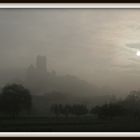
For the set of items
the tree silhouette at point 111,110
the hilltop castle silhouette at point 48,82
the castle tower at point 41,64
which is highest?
the castle tower at point 41,64

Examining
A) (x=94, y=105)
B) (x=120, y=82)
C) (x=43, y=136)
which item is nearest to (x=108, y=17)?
(x=120, y=82)

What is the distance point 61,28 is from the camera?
189 centimetres

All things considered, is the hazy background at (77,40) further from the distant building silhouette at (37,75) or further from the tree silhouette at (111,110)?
the tree silhouette at (111,110)

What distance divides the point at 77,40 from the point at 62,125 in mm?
452

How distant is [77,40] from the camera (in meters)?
1.89

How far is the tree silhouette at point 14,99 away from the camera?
72.7 inches

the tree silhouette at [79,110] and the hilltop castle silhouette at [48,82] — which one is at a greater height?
the hilltop castle silhouette at [48,82]

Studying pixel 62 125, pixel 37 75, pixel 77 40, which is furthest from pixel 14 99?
pixel 77 40

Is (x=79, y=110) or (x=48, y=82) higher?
(x=48, y=82)

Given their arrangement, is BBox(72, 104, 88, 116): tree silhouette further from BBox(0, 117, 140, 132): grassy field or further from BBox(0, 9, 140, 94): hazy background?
BBox(0, 9, 140, 94): hazy background

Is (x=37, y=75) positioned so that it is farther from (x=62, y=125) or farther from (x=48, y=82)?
(x=62, y=125)

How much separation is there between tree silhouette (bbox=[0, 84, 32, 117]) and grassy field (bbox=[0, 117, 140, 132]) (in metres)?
0.05

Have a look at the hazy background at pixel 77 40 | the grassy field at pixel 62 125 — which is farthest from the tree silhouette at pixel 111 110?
the hazy background at pixel 77 40

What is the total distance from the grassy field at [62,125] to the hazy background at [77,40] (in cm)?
23
